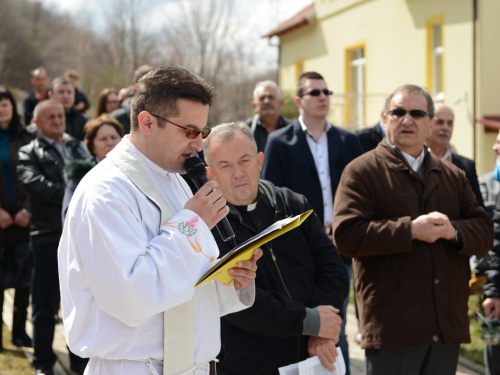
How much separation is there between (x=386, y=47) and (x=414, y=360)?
15.9 metres

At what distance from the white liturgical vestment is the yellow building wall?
14.3m

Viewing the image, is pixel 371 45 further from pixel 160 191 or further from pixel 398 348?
pixel 160 191

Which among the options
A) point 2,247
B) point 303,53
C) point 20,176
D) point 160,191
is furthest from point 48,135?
point 303,53

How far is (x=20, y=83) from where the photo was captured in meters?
54.9

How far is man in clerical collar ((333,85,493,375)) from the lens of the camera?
422 cm

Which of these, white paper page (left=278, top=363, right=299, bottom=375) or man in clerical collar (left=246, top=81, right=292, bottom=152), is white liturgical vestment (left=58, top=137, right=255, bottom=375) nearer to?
white paper page (left=278, top=363, right=299, bottom=375)

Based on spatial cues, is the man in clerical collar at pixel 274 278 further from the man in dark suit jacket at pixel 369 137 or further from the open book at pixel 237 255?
the man in dark suit jacket at pixel 369 137

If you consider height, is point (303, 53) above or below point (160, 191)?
above

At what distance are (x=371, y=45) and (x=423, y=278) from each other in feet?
54.0

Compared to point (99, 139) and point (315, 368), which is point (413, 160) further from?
point (99, 139)

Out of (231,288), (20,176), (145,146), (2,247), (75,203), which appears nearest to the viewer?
(75,203)

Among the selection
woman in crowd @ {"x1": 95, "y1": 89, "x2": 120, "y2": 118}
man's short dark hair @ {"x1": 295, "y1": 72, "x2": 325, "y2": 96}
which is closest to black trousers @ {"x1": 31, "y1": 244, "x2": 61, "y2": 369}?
man's short dark hair @ {"x1": 295, "y1": 72, "x2": 325, "y2": 96}

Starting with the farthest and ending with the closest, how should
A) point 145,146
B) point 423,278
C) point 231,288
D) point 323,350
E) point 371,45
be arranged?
1. point 371,45
2. point 423,278
3. point 323,350
4. point 231,288
5. point 145,146

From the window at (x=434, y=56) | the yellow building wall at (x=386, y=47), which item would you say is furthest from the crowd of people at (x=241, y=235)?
the window at (x=434, y=56)
